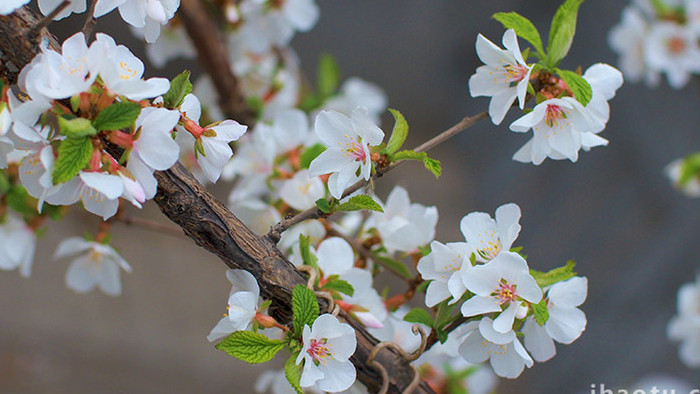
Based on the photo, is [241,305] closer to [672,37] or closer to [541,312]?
[541,312]

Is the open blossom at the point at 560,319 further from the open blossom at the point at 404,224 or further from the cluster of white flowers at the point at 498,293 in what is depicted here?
the open blossom at the point at 404,224

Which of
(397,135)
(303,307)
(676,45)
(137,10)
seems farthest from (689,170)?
(137,10)

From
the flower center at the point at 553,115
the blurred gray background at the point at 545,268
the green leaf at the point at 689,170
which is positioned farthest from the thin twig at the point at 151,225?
the blurred gray background at the point at 545,268

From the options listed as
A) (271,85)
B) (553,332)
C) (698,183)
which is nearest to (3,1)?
(553,332)

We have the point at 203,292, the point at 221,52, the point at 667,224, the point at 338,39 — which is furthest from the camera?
the point at 338,39

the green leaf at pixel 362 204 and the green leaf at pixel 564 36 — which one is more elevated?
the green leaf at pixel 564 36

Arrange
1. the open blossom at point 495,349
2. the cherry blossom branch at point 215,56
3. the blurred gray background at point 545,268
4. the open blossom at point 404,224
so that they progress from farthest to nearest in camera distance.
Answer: the blurred gray background at point 545,268, the cherry blossom branch at point 215,56, the open blossom at point 404,224, the open blossom at point 495,349

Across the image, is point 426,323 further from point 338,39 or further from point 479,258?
point 338,39

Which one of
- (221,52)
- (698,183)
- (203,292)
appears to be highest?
(203,292)
